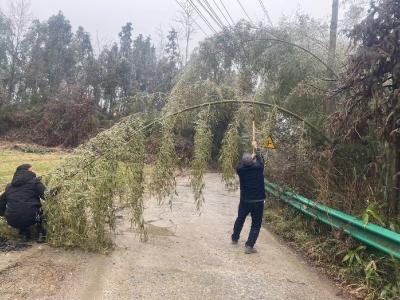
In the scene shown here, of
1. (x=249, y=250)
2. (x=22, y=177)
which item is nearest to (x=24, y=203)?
(x=22, y=177)

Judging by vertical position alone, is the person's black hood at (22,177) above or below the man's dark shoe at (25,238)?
above

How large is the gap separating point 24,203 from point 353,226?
509 centimetres

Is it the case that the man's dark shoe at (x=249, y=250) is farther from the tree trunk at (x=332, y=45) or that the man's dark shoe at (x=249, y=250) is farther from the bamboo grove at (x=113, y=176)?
the tree trunk at (x=332, y=45)

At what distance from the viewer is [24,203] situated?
23.9ft

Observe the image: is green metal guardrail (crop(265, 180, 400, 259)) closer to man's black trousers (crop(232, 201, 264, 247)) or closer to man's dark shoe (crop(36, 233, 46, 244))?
man's black trousers (crop(232, 201, 264, 247))

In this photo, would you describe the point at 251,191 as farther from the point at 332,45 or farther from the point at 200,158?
the point at 332,45

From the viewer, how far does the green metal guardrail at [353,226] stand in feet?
19.4

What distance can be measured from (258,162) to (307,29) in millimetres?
8823

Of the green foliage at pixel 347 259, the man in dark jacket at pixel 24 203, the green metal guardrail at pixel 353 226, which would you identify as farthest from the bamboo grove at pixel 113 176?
the green foliage at pixel 347 259

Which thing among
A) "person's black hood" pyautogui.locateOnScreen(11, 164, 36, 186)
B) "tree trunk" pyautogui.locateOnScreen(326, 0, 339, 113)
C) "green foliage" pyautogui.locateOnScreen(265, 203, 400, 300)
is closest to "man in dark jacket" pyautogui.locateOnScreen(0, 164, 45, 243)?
"person's black hood" pyautogui.locateOnScreen(11, 164, 36, 186)

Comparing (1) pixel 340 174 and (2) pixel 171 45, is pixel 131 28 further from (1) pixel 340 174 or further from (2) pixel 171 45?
(1) pixel 340 174

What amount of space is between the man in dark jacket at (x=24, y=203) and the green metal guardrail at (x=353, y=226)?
15.5 feet

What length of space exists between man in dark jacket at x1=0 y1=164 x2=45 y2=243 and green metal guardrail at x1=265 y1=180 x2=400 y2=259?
4.71 metres

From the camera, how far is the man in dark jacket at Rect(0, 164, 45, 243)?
7.20 m
